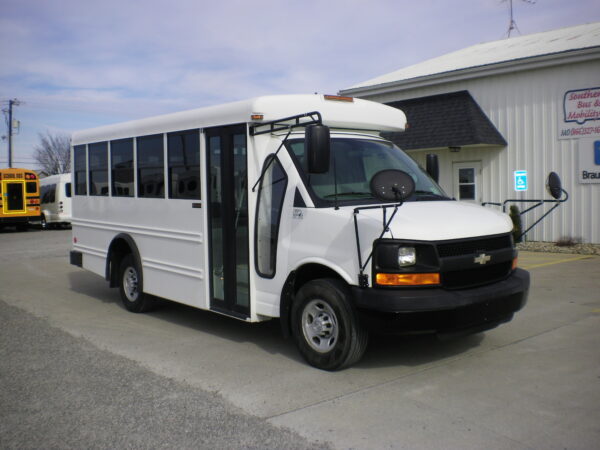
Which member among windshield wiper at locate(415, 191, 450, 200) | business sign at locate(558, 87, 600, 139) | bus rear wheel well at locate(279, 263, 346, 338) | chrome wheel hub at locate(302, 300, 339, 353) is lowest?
chrome wheel hub at locate(302, 300, 339, 353)

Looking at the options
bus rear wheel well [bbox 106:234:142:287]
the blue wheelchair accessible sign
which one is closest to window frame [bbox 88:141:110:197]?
bus rear wheel well [bbox 106:234:142:287]

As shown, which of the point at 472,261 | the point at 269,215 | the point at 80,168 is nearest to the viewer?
the point at 472,261

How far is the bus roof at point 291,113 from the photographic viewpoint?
19.9 feet

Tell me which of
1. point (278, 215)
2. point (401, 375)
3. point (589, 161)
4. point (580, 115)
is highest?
point (580, 115)

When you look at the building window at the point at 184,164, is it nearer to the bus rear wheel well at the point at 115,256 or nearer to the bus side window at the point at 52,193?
the bus rear wheel well at the point at 115,256

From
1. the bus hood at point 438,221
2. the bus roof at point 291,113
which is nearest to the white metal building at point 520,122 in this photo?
the bus roof at point 291,113

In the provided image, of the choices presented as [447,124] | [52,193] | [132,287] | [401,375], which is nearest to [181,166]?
[132,287]

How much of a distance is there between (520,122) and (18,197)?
72.7 feet

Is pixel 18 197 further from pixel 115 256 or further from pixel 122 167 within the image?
pixel 122 167

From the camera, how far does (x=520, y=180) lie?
15219mm

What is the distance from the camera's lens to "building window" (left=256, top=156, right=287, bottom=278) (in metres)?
5.97

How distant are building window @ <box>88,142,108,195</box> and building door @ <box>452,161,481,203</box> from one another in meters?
10.5

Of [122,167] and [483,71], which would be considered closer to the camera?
[122,167]

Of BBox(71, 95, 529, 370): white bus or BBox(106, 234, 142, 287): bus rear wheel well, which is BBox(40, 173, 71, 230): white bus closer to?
BBox(106, 234, 142, 287): bus rear wheel well
